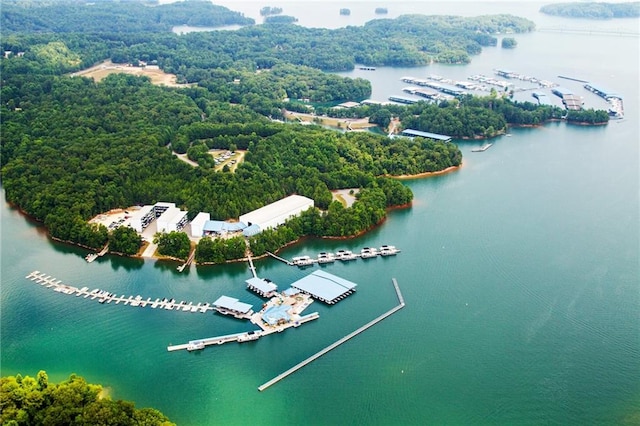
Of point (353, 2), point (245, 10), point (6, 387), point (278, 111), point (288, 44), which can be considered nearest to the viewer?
point (6, 387)

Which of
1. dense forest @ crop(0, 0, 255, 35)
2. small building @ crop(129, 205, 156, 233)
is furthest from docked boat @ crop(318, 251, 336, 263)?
dense forest @ crop(0, 0, 255, 35)

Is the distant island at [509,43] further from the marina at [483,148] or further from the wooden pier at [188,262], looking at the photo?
the wooden pier at [188,262]

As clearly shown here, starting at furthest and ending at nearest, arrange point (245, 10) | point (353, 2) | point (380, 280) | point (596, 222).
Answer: point (353, 2) → point (245, 10) → point (596, 222) → point (380, 280)

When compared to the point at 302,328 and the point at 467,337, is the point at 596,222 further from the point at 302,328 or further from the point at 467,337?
the point at 302,328

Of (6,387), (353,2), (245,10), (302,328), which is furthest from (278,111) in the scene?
(353,2)

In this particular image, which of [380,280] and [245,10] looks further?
[245,10]
